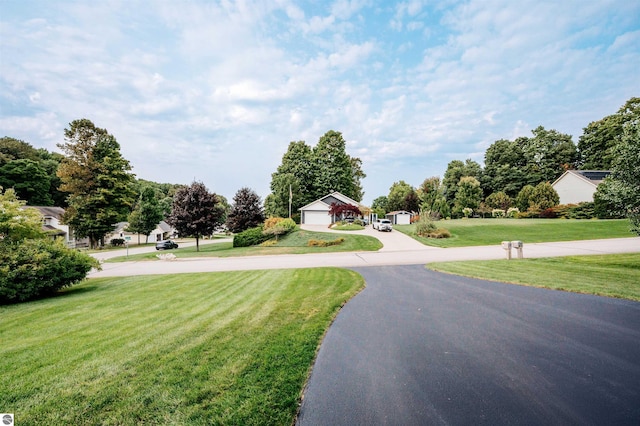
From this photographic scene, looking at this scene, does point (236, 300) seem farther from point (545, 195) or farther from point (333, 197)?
point (545, 195)

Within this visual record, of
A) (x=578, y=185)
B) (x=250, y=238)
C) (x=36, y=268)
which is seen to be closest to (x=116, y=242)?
(x=250, y=238)

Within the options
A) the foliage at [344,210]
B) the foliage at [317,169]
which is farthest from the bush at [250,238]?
the foliage at [317,169]

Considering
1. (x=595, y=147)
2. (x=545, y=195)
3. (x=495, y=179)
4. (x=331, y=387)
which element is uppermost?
(x=595, y=147)

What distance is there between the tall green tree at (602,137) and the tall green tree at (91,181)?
71.0 m

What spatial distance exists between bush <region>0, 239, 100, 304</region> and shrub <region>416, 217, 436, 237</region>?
79.1 ft

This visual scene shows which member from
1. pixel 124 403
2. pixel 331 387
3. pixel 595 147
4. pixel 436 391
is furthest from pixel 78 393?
pixel 595 147

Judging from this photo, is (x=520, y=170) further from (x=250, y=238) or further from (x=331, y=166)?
(x=250, y=238)

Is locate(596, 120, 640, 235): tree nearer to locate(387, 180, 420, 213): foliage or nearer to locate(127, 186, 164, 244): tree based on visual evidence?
locate(387, 180, 420, 213): foliage

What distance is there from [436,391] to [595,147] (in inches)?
2690

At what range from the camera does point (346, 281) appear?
382 inches

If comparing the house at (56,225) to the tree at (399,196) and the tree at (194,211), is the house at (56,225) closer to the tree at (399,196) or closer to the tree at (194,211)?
the tree at (194,211)

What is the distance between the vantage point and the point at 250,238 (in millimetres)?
26422

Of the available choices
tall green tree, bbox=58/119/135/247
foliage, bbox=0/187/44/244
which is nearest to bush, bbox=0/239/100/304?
foliage, bbox=0/187/44/244

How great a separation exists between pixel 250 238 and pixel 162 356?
2266cm
